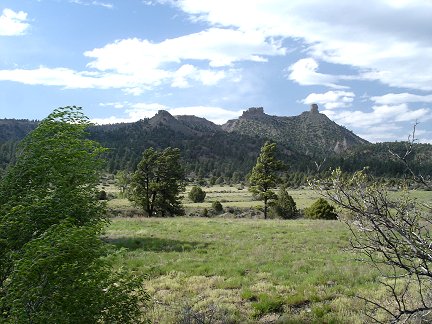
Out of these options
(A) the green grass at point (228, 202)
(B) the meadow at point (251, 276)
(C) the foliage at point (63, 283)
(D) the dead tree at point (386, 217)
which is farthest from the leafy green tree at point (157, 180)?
(D) the dead tree at point (386, 217)

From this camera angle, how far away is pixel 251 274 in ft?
52.3

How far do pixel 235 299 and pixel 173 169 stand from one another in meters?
36.5

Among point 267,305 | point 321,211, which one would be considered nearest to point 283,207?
point 321,211

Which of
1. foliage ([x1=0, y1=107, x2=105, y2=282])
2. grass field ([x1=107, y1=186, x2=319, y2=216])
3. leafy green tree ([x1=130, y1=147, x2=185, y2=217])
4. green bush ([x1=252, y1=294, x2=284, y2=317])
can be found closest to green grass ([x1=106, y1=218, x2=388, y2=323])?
green bush ([x1=252, y1=294, x2=284, y2=317])

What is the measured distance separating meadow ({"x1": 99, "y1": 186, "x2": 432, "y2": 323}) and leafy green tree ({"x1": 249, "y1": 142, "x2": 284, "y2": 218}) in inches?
807

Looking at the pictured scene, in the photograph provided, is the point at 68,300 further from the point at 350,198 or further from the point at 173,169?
the point at 173,169

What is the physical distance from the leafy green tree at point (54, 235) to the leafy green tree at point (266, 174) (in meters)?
38.5

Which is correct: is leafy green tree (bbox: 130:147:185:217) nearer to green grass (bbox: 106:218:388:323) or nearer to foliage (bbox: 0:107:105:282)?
green grass (bbox: 106:218:388:323)

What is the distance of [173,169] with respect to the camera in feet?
160

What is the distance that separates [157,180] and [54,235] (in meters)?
41.6

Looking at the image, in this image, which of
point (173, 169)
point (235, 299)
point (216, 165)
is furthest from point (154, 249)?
point (216, 165)

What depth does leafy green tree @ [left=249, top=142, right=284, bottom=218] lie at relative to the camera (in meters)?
48.2

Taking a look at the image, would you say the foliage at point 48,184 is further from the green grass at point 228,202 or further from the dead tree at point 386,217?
the green grass at point 228,202

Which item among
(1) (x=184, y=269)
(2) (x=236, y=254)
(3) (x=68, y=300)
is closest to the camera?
(3) (x=68, y=300)
